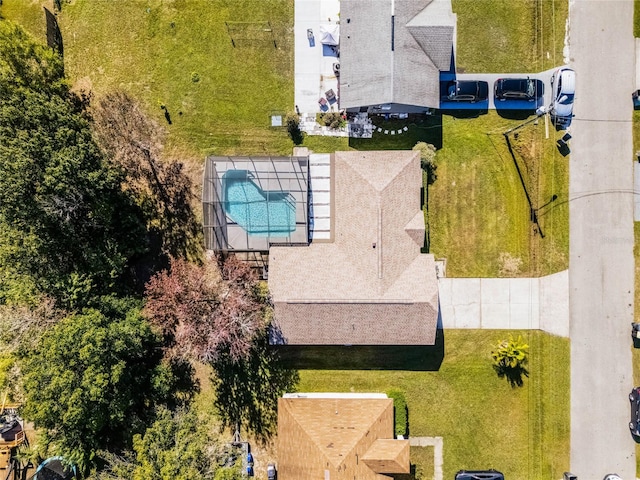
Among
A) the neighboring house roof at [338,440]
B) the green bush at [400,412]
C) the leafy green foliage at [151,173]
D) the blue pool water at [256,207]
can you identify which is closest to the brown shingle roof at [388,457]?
the neighboring house roof at [338,440]

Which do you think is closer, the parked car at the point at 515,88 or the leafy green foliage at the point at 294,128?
the parked car at the point at 515,88

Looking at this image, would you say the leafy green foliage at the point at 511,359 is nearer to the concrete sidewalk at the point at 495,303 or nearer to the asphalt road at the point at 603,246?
the concrete sidewalk at the point at 495,303

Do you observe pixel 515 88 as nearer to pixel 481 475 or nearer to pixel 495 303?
pixel 495 303

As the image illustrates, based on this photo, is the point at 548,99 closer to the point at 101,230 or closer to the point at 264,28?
the point at 264,28

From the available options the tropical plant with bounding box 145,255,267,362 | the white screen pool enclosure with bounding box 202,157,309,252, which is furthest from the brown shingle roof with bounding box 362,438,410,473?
the white screen pool enclosure with bounding box 202,157,309,252

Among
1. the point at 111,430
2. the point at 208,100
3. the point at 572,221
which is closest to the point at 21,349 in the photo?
the point at 111,430

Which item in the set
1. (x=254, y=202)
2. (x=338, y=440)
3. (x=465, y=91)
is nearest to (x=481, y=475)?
(x=338, y=440)
